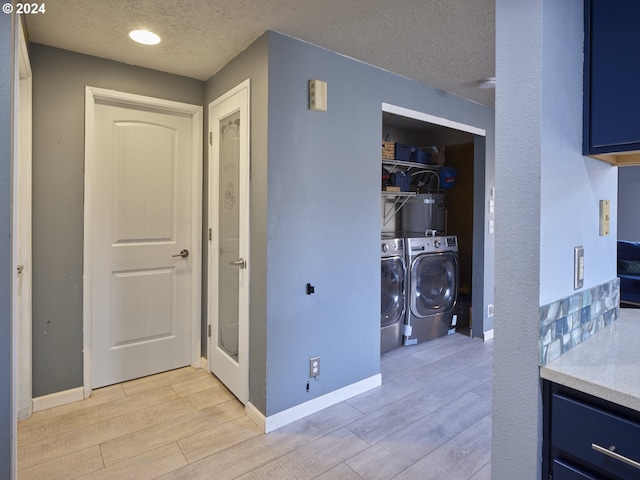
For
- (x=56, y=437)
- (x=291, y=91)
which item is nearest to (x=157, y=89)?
(x=291, y=91)

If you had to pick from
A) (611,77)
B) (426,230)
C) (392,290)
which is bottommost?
(392,290)

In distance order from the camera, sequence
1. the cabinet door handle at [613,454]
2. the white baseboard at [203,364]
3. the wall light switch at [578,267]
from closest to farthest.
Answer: the cabinet door handle at [613,454], the wall light switch at [578,267], the white baseboard at [203,364]

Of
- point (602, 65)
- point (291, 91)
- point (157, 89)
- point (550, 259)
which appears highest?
point (157, 89)

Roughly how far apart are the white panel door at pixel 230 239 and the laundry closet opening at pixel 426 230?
3.65 feet

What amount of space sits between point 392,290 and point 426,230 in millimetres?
899

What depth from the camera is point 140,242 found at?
276cm

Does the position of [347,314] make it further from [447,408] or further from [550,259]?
[550,259]

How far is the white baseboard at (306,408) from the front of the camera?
7.03 ft

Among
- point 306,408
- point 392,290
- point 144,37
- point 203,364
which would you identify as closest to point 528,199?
point 306,408

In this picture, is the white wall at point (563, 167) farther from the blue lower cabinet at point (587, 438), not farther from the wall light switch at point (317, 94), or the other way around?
the wall light switch at point (317, 94)

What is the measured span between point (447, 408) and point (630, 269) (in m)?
3.77

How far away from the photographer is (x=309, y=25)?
2.00 metres

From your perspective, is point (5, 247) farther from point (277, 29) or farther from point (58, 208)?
point (277, 29)

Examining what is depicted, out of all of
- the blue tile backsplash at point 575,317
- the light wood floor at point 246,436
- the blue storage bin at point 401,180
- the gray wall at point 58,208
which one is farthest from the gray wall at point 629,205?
the gray wall at point 58,208
